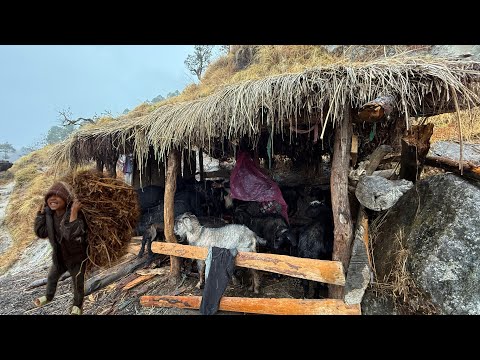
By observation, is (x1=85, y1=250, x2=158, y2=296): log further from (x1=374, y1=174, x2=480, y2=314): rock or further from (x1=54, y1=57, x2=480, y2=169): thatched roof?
(x1=374, y1=174, x2=480, y2=314): rock

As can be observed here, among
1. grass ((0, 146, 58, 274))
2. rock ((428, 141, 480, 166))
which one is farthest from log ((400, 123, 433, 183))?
grass ((0, 146, 58, 274))

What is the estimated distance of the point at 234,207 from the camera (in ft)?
20.1

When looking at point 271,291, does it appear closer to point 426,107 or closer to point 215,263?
point 215,263

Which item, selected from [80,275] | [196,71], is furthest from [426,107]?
[196,71]

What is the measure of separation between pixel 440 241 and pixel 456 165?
1.04m

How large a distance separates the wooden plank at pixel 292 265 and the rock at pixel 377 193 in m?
0.88

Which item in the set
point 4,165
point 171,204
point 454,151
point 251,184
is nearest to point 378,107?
point 454,151

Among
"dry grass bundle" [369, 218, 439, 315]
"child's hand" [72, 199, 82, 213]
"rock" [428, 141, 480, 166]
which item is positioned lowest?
"dry grass bundle" [369, 218, 439, 315]

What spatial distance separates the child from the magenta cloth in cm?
269

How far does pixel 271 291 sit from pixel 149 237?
116 inches

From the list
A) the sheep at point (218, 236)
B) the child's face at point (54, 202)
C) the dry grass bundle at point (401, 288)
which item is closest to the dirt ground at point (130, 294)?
the sheep at point (218, 236)

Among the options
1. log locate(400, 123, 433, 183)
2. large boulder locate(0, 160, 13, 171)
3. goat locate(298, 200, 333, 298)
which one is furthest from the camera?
large boulder locate(0, 160, 13, 171)

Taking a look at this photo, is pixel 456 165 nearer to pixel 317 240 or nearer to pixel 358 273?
pixel 358 273

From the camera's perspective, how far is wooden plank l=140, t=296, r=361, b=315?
3113 mm
